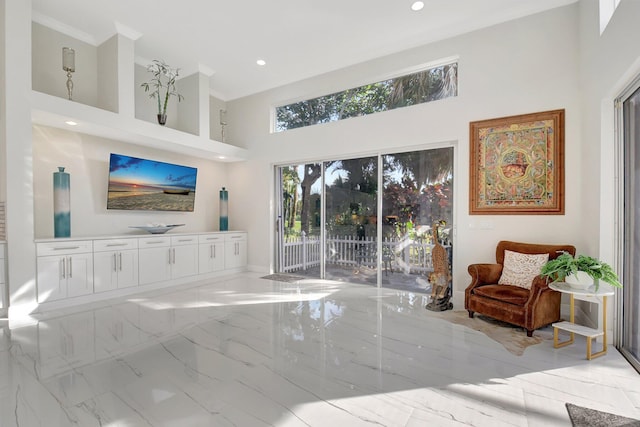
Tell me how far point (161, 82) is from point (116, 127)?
1.84m

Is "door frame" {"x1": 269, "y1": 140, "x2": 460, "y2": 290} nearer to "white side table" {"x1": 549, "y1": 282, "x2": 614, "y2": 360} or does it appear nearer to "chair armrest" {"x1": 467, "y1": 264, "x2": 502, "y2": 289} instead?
"chair armrest" {"x1": 467, "y1": 264, "x2": 502, "y2": 289}

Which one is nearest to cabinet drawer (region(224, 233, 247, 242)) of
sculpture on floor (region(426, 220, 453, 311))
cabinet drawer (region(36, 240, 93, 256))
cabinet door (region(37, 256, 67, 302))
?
cabinet drawer (region(36, 240, 93, 256))

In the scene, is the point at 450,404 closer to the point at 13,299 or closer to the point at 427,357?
the point at 427,357

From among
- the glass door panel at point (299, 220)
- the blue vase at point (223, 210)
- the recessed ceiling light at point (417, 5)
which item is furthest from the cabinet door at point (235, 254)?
the recessed ceiling light at point (417, 5)

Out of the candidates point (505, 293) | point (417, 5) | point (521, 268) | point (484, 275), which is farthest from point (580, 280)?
point (417, 5)

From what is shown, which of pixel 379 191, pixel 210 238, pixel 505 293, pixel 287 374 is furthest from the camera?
pixel 210 238

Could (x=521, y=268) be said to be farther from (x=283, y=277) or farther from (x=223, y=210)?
(x=223, y=210)

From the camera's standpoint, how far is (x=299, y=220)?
6320 mm

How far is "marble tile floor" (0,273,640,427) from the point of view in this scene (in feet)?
6.37

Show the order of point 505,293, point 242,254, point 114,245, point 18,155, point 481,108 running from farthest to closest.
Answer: point 242,254, point 114,245, point 481,108, point 18,155, point 505,293

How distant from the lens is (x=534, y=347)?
2947 millimetres

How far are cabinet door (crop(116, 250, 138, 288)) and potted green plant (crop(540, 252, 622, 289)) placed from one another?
17.5ft

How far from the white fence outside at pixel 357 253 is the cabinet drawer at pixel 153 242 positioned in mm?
2214

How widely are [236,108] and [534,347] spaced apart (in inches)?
264
